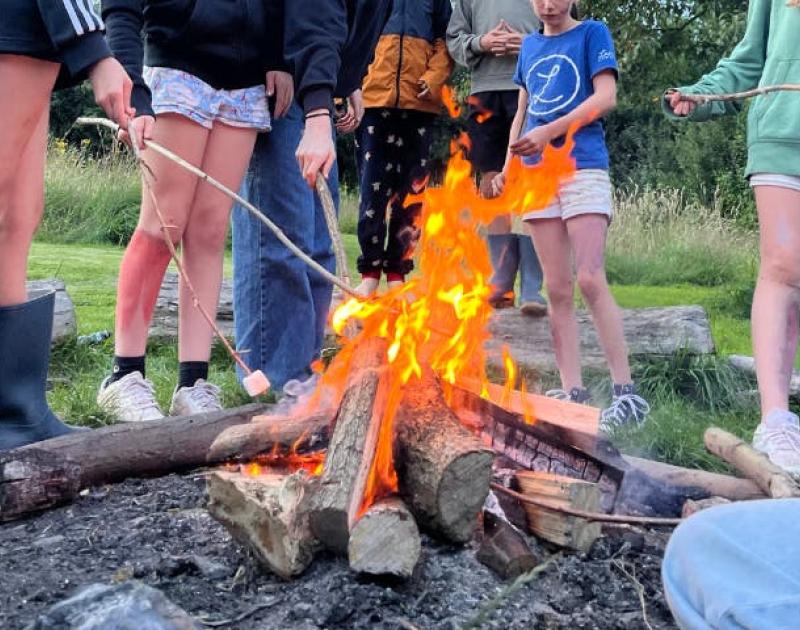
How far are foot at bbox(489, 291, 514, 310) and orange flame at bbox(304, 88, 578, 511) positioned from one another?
266 centimetres

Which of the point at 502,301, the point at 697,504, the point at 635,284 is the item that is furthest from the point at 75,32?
the point at 635,284

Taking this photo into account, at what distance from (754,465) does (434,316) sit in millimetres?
1158

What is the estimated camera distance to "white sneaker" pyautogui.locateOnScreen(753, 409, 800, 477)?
3.80m

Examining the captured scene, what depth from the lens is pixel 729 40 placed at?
12.7 m

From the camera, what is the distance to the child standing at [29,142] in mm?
3234

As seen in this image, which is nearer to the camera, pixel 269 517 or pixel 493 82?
pixel 269 517

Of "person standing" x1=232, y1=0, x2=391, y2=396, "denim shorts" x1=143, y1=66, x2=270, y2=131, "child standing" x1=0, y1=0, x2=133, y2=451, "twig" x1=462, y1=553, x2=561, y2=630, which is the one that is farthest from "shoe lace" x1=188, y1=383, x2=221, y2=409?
"twig" x1=462, y1=553, x2=561, y2=630

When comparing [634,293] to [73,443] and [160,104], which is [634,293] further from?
[73,443]

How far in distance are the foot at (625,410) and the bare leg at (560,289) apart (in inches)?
8.3

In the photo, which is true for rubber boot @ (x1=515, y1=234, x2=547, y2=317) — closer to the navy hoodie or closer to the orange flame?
the navy hoodie

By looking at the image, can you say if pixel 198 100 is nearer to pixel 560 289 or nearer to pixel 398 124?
pixel 560 289

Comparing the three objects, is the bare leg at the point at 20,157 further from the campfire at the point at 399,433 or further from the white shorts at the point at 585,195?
the white shorts at the point at 585,195

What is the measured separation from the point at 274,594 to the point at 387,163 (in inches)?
179

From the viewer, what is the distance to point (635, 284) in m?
10.7
